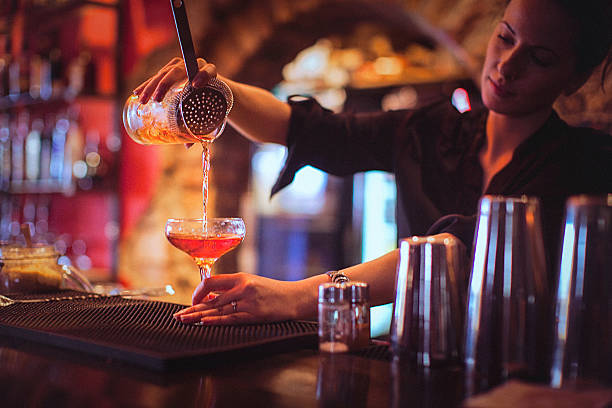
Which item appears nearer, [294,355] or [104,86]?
[294,355]

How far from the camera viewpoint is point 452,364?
0.98 metres

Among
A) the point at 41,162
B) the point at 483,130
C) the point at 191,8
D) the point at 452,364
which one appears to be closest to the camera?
the point at 452,364

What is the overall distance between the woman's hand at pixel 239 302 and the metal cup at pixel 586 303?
1.75 feet

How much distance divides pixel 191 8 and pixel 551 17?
2.46m

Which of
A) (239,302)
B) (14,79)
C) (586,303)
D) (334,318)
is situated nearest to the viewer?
(586,303)

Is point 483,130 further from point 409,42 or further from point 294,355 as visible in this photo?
point 409,42

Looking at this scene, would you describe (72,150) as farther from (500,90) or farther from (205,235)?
(500,90)

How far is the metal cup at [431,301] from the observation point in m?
0.96

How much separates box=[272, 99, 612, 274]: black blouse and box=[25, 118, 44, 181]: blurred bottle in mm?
2677

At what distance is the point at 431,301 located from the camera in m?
0.95

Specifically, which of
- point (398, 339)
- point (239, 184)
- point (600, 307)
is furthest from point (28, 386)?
point (239, 184)

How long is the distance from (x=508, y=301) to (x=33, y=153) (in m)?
3.80

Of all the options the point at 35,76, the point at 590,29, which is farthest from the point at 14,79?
the point at 590,29

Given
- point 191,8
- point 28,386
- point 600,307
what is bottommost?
point 28,386
